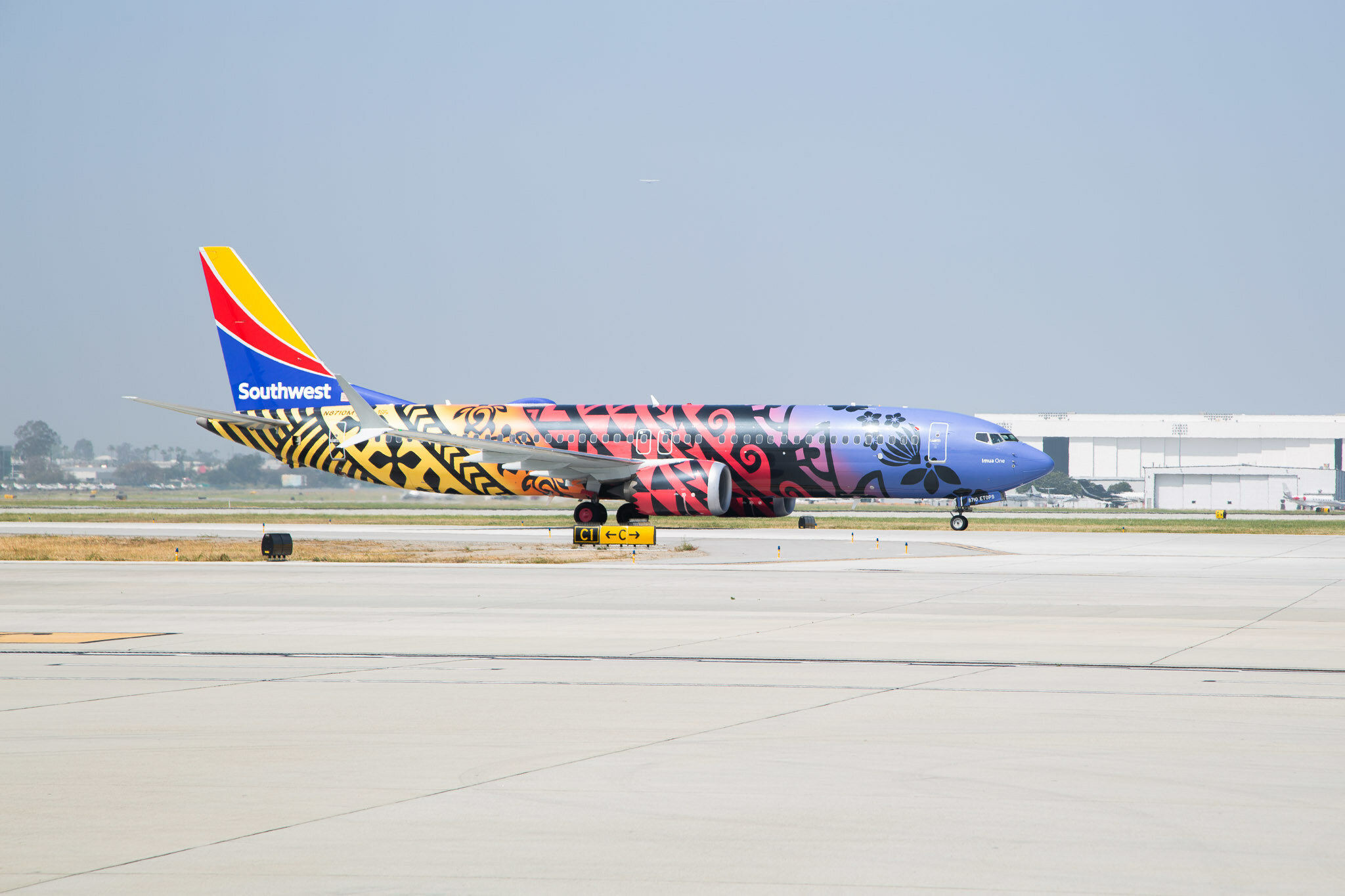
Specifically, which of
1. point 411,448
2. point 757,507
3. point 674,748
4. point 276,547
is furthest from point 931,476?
point 674,748

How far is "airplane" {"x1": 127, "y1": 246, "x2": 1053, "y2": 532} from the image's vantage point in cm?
5141

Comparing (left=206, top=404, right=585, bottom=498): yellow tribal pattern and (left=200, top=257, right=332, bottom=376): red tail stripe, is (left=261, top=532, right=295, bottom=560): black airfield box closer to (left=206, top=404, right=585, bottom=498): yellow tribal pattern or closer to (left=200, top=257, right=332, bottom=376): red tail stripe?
(left=206, top=404, right=585, bottom=498): yellow tribal pattern

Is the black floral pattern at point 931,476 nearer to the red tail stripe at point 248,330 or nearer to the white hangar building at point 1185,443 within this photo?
the red tail stripe at point 248,330

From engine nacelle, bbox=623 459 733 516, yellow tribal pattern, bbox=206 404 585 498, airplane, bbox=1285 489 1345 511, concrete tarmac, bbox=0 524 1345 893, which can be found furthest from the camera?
airplane, bbox=1285 489 1345 511

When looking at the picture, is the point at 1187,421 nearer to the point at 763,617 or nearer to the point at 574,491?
the point at 574,491

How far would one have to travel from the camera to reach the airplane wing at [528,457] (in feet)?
168

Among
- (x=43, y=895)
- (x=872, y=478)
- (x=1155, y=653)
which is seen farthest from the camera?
(x=872, y=478)

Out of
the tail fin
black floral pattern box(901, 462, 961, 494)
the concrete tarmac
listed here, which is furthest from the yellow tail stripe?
the concrete tarmac

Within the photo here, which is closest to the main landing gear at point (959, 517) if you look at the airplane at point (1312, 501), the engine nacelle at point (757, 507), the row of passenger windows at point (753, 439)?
the row of passenger windows at point (753, 439)

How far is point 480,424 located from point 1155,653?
40.9 meters

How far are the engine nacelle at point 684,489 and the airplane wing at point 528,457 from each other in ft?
3.76

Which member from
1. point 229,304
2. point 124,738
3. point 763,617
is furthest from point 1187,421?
point 124,738

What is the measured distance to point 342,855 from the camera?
25.1 ft

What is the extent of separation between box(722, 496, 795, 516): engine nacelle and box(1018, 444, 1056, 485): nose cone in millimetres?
9334
